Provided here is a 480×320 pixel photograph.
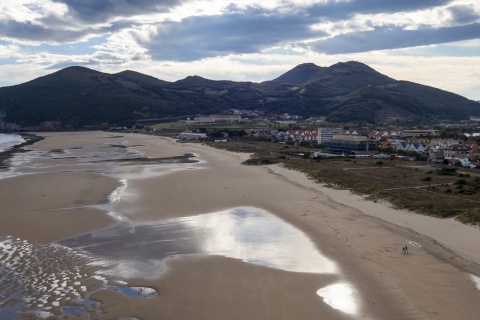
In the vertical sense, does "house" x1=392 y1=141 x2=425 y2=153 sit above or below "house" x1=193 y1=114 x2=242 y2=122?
below

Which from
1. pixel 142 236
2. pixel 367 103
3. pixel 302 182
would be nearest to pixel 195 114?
pixel 367 103

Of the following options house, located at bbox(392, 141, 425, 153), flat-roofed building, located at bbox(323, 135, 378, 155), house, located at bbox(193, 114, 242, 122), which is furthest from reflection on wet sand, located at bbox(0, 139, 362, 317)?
house, located at bbox(193, 114, 242, 122)

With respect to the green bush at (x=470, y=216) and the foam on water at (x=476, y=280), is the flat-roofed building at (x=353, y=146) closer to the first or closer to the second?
the green bush at (x=470, y=216)

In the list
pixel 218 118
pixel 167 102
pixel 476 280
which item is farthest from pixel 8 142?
pixel 476 280

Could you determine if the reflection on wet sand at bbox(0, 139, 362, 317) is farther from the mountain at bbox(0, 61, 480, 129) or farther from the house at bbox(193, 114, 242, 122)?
the mountain at bbox(0, 61, 480, 129)

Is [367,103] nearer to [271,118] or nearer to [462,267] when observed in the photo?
[271,118]

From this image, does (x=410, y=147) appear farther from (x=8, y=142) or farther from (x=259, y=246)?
(x=8, y=142)

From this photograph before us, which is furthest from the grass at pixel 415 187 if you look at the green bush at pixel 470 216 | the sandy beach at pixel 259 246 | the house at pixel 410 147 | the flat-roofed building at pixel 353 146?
the house at pixel 410 147
